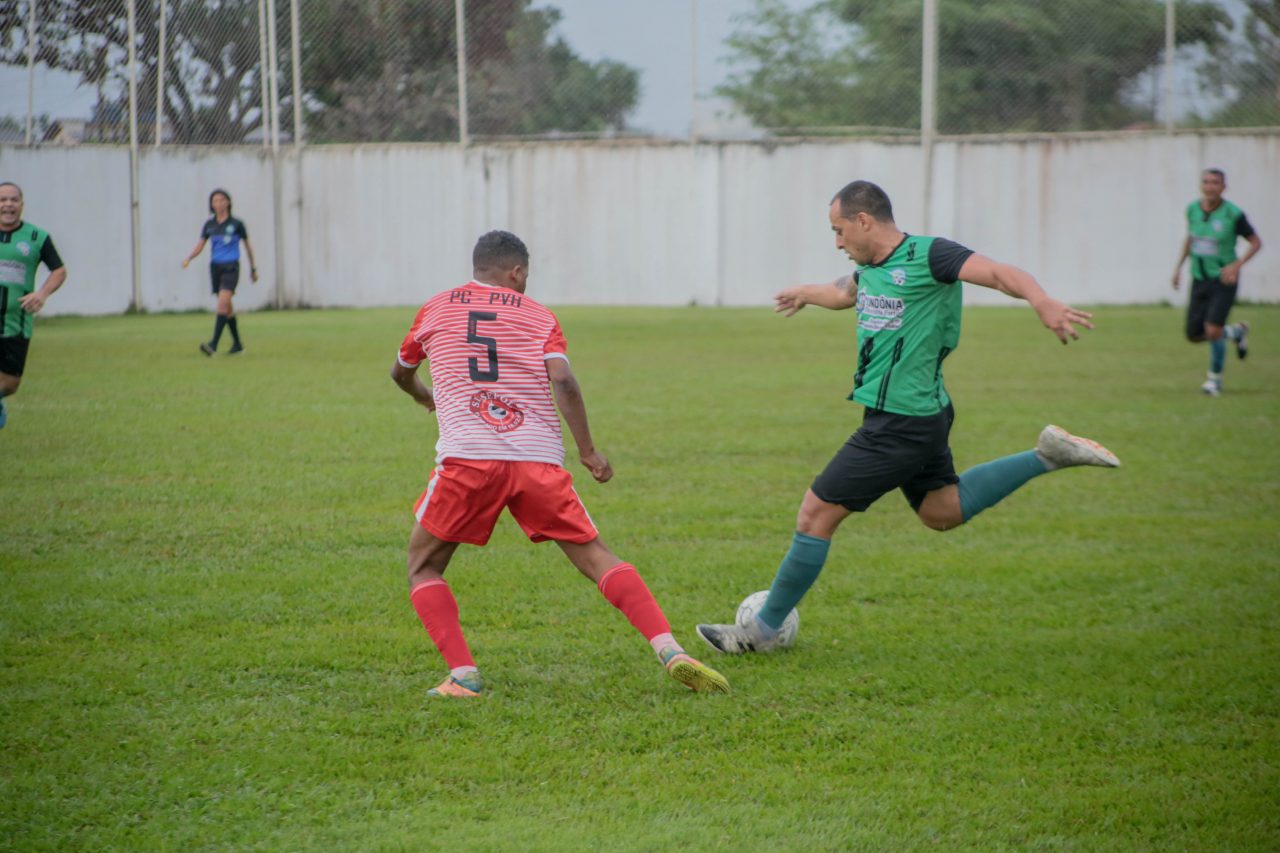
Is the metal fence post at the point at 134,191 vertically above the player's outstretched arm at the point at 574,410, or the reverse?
→ the metal fence post at the point at 134,191

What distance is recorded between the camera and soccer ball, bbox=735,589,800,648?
18.6 ft

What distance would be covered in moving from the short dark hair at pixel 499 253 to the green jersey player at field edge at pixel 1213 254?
10.7m

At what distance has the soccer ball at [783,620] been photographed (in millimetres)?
5676

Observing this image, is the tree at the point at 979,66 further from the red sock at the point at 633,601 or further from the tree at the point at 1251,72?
the red sock at the point at 633,601

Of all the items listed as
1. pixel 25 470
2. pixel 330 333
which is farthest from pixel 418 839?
pixel 330 333

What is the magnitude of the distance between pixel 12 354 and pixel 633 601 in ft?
23.6

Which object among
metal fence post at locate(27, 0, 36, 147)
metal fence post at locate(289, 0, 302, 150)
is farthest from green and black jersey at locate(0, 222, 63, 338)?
metal fence post at locate(289, 0, 302, 150)

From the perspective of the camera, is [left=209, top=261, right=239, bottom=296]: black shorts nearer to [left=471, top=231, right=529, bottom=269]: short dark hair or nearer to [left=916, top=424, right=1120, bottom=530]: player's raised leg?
[left=471, top=231, right=529, bottom=269]: short dark hair

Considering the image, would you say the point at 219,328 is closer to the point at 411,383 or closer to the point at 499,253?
the point at 411,383

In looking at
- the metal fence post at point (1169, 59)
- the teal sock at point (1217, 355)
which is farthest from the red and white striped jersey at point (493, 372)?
the metal fence post at point (1169, 59)

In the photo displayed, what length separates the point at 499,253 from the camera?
16.7 ft

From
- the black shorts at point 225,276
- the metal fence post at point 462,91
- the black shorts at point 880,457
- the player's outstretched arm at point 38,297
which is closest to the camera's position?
the black shorts at point 880,457

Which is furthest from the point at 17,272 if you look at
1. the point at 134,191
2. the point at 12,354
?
Answer: the point at 134,191

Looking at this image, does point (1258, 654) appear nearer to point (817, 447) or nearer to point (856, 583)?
point (856, 583)
